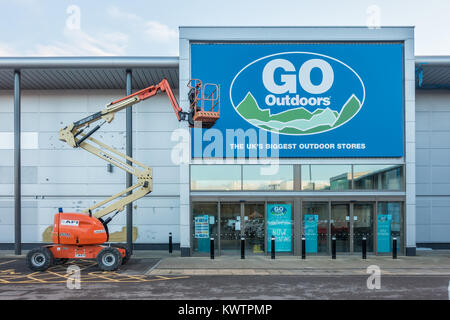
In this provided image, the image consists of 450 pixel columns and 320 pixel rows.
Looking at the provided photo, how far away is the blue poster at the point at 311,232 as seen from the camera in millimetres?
15609

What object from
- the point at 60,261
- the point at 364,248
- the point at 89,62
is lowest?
the point at 60,261

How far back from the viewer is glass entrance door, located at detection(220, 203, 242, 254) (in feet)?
51.0

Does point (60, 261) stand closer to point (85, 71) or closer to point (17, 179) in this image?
point (17, 179)

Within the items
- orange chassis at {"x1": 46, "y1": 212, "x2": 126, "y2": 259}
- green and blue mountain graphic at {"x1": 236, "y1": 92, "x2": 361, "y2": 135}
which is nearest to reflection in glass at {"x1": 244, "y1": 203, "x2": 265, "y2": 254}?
green and blue mountain graphic at {"x1": 236, "y1": 92, "x2": 361, "y2": 135}

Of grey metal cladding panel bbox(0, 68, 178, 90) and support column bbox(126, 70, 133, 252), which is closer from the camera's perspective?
support column bbox(126, 70, 133, 252)

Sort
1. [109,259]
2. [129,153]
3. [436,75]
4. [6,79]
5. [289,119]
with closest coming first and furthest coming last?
1. [109,259]
2. [289,119]
3. [129,153]
4. [436,75]
5. [6,79]

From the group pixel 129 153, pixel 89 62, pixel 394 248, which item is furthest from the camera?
pixel 129 153

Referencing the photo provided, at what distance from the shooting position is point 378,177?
15.8 meters

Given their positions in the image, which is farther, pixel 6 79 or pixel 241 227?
pixel 6 79

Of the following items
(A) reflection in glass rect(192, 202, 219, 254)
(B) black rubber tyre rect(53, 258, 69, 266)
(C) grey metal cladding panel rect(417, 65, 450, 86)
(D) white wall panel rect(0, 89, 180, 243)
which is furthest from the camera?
(D) white wall panel rect(0, 89, 180, 243)

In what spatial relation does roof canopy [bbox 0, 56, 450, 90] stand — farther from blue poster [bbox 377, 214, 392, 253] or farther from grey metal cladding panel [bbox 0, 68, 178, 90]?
blue poster [bbox 377, 214, 392, 253]

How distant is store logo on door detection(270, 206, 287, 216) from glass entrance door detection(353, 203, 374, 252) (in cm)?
294

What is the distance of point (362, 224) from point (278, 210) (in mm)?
3543

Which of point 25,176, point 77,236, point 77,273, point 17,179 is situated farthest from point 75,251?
point 25,176
